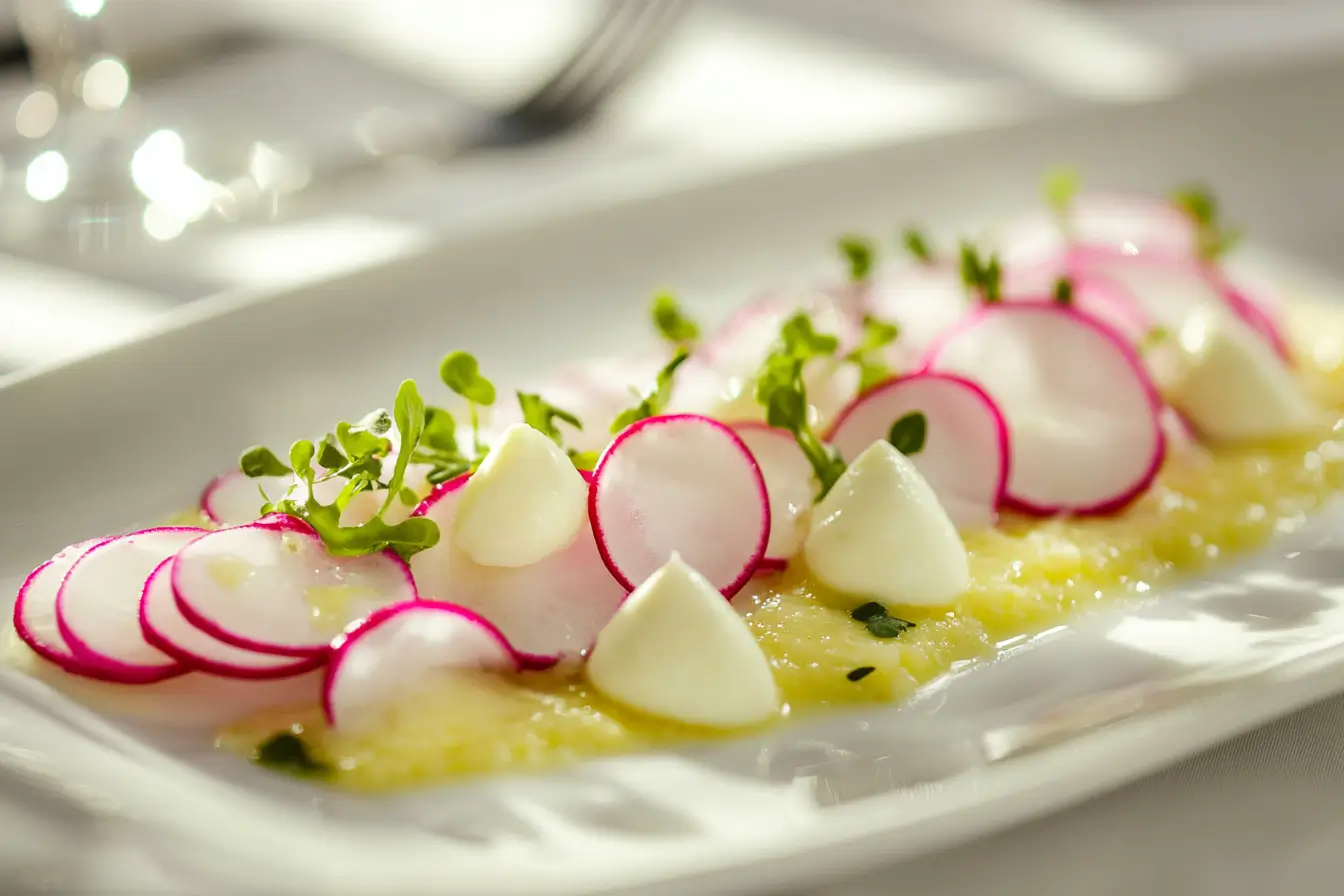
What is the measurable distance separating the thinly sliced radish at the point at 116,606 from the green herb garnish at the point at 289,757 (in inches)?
6.5

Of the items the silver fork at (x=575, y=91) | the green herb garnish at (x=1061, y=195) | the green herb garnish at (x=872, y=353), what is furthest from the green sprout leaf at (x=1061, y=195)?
the silver fork at (x=575, y=91)

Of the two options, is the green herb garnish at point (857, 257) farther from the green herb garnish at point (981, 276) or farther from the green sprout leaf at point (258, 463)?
the green sprout leaf at point (258, 463)

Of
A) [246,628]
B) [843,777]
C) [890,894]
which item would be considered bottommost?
[890,894]

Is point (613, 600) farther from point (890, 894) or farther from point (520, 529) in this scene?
point (890, 894)

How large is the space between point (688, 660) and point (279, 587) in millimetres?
451

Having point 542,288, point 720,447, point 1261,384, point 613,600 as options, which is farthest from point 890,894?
point 542,288

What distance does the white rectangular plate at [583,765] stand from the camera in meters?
1.29

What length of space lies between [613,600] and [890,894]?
516 mm

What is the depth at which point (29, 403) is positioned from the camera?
2.03 m

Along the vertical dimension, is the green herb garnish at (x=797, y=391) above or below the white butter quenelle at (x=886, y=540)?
A: above

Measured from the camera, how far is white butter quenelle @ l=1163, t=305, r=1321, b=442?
7.34 ft

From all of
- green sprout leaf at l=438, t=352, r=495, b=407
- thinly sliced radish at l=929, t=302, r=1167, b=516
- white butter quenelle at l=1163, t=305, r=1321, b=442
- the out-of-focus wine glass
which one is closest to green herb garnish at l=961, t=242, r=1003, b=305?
thinly sliced radish at l=929, t=302, r=1167, b=516

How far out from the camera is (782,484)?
1.92m

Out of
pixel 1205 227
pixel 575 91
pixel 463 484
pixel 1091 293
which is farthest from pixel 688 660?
pixel 575 91
